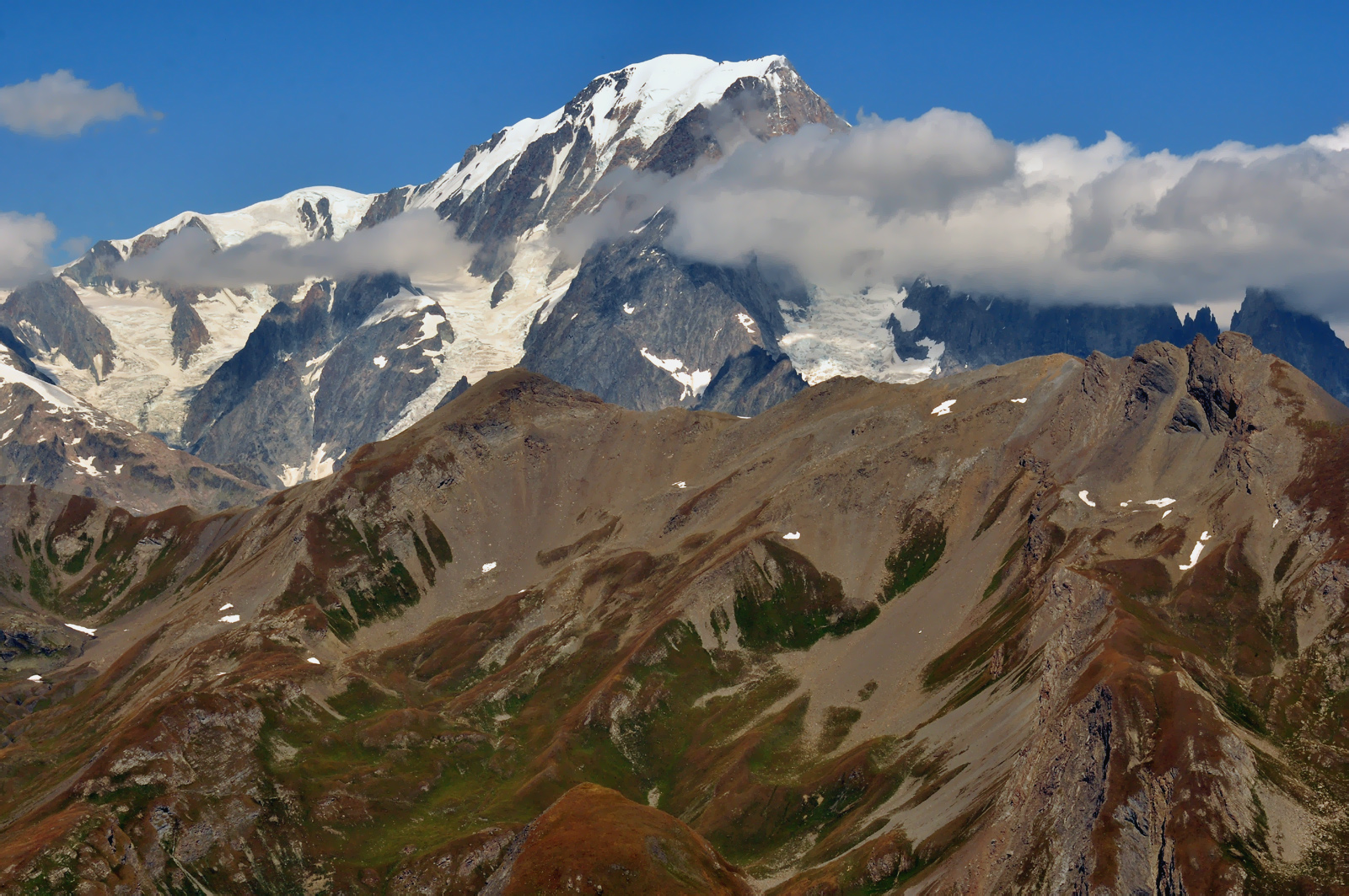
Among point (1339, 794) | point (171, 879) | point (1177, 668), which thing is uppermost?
point (171, 879)

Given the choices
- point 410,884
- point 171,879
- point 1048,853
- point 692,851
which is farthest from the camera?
point 410,884

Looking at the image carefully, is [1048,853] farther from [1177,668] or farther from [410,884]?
[410,884]

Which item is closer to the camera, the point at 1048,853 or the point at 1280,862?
the point at 1280,862

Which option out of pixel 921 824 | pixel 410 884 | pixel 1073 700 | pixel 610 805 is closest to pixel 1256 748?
pixel 1073 700

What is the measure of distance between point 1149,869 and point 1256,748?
3008 centimetres

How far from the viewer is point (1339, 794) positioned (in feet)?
505

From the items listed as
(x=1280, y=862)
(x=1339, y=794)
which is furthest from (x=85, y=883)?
(x=1339, y=794)

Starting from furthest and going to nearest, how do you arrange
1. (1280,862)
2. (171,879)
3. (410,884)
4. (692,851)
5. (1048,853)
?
(410,884)
(171,879)
(692,851)
(1048,853)
(1280,862)

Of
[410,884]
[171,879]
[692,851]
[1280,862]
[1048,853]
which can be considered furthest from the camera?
[410,884]

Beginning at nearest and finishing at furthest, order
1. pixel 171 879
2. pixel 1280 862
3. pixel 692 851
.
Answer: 1. pixel 1280 862
2. pixel 692 851
3. pixel 171 879

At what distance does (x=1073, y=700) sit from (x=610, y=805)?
68866 millimetres

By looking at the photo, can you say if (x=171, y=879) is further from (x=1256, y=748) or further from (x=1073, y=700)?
(x=1256, y=748)

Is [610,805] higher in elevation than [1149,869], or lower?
higher

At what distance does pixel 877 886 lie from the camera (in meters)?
173
